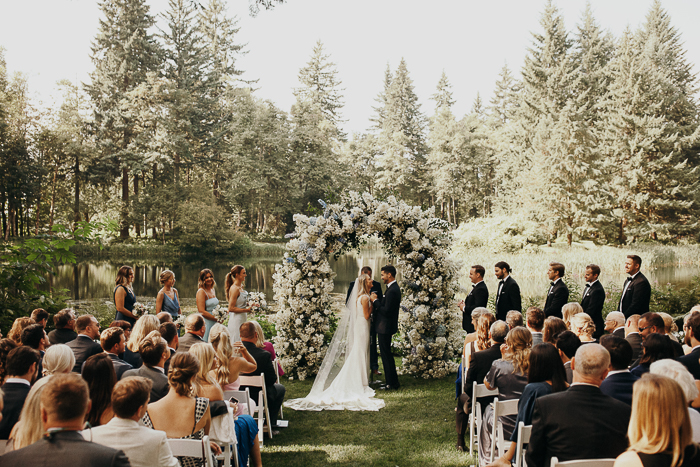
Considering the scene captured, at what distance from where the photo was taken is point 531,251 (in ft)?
93.6

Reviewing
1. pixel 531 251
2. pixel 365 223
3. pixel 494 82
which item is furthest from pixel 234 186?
pixel 365 223

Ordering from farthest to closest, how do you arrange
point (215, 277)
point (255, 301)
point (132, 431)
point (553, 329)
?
point (215, 277), point (255, 301), point (553, 329), point (132, 431)

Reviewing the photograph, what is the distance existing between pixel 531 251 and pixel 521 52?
58.5 ft


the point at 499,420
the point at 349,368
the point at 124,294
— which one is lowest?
the point at 349,368

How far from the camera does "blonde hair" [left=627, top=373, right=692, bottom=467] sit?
200 centimetres

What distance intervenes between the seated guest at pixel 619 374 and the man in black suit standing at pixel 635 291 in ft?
12.5

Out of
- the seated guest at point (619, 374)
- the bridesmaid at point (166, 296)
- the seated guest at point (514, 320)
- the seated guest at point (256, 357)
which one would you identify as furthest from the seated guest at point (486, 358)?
the bridesmaid at point (166, 296)

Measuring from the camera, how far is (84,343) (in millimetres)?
4633

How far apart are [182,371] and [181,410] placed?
293 mm

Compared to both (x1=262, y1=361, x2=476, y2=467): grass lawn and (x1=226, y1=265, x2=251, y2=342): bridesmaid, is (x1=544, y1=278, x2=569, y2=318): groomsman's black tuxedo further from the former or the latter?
(x1=226, y1=265, x2=251, y2=342): bridesmaid

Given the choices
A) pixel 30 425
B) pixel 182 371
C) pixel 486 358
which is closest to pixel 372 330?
pixel 486 358

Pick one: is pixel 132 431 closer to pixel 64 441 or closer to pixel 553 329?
pixel 64 441

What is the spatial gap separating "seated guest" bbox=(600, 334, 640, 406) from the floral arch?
15.0ft

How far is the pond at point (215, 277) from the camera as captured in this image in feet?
67.1
